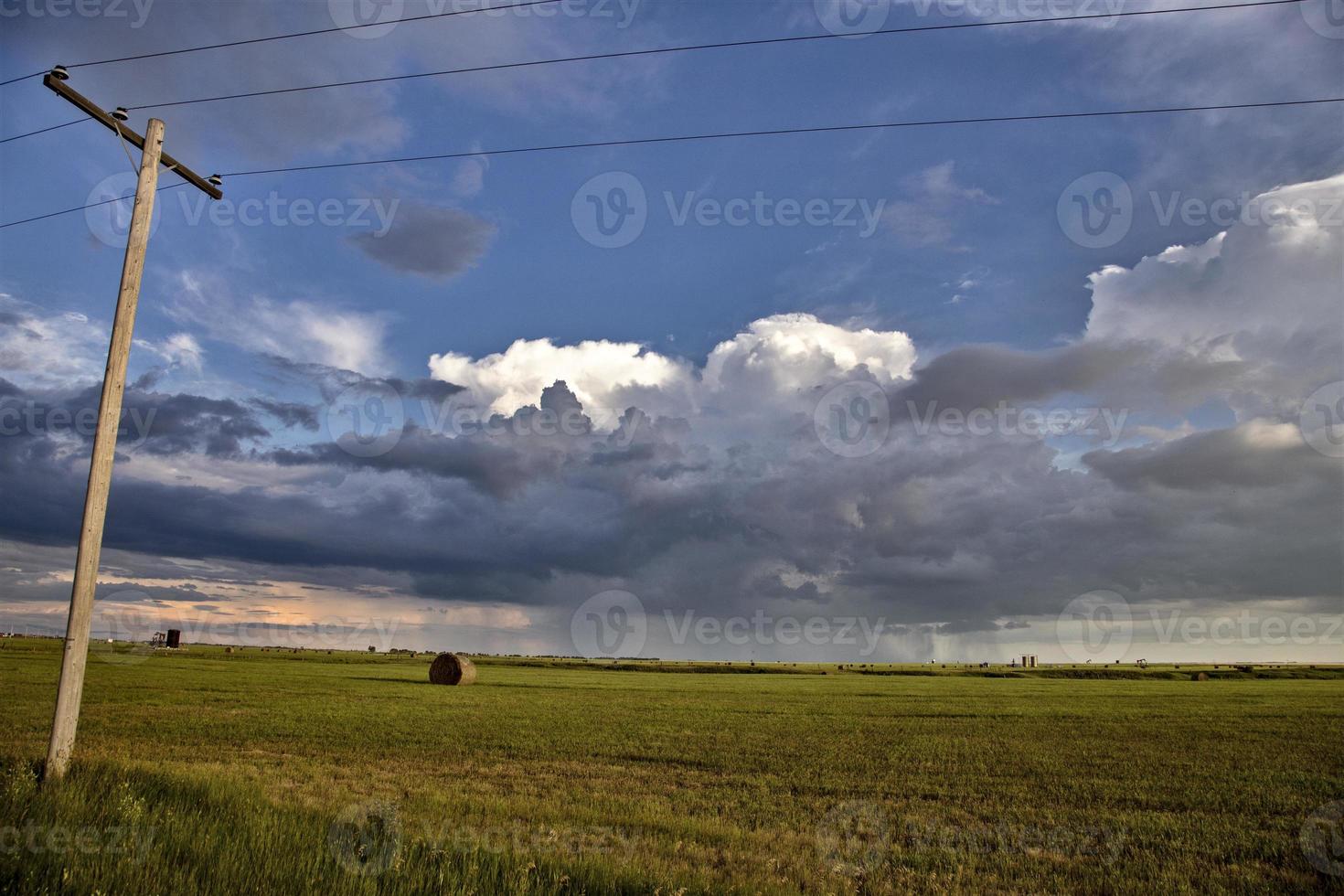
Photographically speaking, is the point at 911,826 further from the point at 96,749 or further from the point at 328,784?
the point at 96,749

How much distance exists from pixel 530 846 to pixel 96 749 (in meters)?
14.2

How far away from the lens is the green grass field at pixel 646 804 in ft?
24.9

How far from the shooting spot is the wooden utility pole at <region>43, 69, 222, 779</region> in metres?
11.3

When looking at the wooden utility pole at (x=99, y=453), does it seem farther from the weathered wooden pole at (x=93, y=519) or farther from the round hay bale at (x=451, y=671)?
the round hay bale at (x=451, y=671)

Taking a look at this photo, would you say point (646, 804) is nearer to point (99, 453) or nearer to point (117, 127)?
point (99, 453)

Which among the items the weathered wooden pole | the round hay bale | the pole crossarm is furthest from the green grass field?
the round hay bale

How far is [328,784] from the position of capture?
14070mm

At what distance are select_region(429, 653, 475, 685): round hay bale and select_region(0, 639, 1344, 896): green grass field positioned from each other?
27460 millimetres

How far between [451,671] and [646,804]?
159 feet

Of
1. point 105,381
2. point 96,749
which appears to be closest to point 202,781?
point 105,381

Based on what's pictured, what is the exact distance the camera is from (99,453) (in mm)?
11727

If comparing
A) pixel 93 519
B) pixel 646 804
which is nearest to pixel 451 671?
pixel 646 804

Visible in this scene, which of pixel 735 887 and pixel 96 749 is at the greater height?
pixel 735 887

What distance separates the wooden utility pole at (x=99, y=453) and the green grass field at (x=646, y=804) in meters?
0.77
